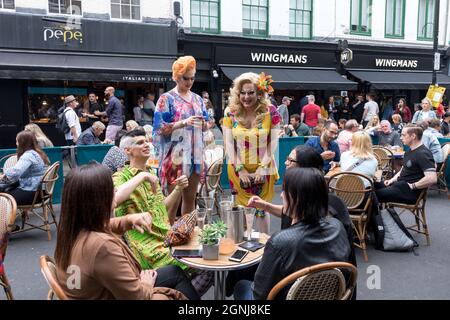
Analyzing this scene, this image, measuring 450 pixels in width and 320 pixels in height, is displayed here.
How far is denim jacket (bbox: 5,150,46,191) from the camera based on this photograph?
5.21 meters

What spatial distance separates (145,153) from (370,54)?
50.9ft

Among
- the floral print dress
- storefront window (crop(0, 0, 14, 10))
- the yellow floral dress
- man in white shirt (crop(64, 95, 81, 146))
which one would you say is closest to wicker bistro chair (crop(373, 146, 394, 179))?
the yellow floral dress

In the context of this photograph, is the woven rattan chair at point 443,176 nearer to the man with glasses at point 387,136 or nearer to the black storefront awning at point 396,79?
the man with glasses at point 387,136

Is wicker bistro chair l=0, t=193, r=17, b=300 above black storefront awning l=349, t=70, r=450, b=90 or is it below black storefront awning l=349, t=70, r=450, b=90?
below

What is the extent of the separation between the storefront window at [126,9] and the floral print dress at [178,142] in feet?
30.8

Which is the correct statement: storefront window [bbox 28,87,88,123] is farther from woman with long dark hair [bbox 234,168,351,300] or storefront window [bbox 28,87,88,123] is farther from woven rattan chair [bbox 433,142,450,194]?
woman with long dark hair [bbox 234,168,351,300]

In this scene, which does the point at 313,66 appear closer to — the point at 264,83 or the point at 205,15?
the point at 205,15

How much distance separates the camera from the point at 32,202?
212 inches

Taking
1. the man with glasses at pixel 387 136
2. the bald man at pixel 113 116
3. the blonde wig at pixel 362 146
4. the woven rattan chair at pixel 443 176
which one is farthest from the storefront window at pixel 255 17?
the blonde wig at pixel 362 146

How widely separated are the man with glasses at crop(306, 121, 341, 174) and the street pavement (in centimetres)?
115

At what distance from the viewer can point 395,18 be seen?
1720 centimetres

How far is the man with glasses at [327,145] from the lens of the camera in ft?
17.9
